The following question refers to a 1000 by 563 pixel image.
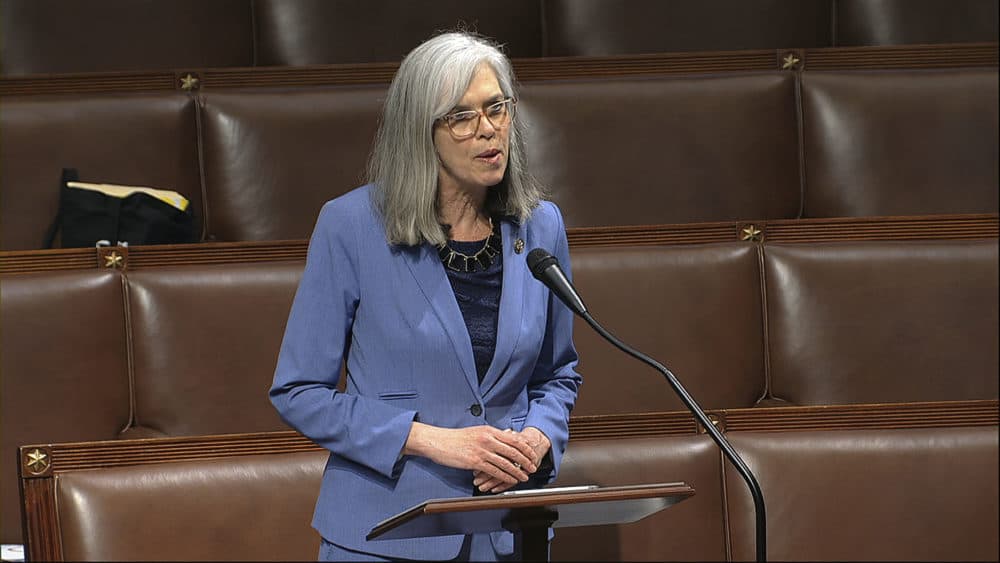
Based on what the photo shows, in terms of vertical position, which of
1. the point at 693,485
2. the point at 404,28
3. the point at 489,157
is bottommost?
the point at 693,485

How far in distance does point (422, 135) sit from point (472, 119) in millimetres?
19

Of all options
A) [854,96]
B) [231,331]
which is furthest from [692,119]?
[231,331]

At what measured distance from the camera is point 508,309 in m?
0.46

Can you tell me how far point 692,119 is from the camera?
31.0 inches

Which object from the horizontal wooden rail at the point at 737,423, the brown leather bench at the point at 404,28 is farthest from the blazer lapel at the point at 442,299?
the brown leather bench at the point at 404,28

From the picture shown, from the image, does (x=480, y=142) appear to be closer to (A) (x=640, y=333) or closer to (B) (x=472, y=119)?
(B) (x=472, y=119)

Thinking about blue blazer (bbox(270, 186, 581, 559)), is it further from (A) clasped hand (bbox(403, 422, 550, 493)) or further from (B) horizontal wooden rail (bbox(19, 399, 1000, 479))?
(B) horizontal wooden rail (bbox(19, 399, 1000, 479))

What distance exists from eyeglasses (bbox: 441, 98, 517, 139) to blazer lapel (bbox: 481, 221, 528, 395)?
38 mm

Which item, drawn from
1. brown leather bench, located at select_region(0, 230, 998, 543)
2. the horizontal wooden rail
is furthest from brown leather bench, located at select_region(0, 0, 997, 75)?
the horizontal wooden rail

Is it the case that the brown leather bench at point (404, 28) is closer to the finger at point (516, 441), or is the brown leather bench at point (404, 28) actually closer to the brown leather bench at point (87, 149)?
the brown leather bench at point (87, 149)

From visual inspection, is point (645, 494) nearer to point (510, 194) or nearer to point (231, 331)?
point (510, 194)

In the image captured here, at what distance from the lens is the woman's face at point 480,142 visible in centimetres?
46

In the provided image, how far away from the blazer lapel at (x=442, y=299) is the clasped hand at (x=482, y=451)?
0.02 meters

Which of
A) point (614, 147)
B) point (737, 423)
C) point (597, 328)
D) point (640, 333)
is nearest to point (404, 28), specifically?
point (614, 147)
